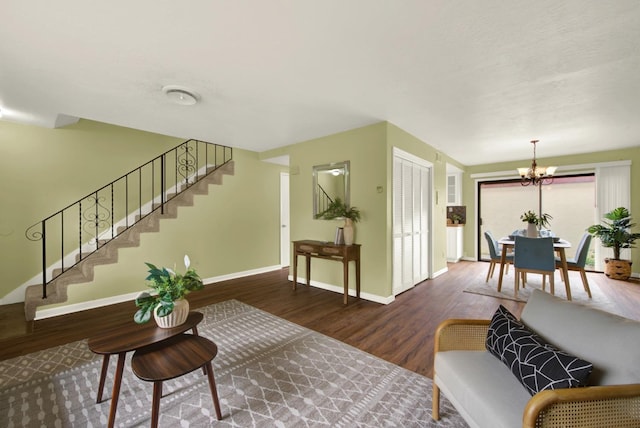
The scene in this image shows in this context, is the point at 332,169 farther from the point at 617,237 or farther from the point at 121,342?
the point at 617,237

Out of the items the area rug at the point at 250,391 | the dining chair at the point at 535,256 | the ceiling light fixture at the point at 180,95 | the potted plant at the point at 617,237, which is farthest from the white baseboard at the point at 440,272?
the ceiling light fixture at the point at 180,95

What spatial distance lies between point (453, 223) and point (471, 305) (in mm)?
3667

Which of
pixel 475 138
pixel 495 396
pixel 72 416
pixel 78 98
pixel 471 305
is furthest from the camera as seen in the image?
pixel 475 138

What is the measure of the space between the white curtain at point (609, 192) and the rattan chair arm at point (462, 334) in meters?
5.95

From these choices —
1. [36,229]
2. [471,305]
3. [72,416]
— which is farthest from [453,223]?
[36,229]

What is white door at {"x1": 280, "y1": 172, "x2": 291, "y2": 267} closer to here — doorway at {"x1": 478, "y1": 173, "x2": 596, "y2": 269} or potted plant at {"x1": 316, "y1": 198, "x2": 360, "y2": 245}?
potted plant at {"x1": 316, "y1": 198, "x2": 360, "y2": 245}

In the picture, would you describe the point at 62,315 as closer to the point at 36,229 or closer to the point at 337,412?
the point at 36,229

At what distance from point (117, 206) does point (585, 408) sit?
573cm

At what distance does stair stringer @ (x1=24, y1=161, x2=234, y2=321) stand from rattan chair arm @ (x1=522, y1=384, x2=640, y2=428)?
461 cm

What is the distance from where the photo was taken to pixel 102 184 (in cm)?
438

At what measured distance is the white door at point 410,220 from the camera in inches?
156

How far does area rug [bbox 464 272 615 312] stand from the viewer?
3.71 m

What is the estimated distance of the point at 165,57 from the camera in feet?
7.16

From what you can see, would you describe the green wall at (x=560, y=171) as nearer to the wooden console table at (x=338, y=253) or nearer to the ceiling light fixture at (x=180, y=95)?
the wooden console table at (x=338, y=253)
